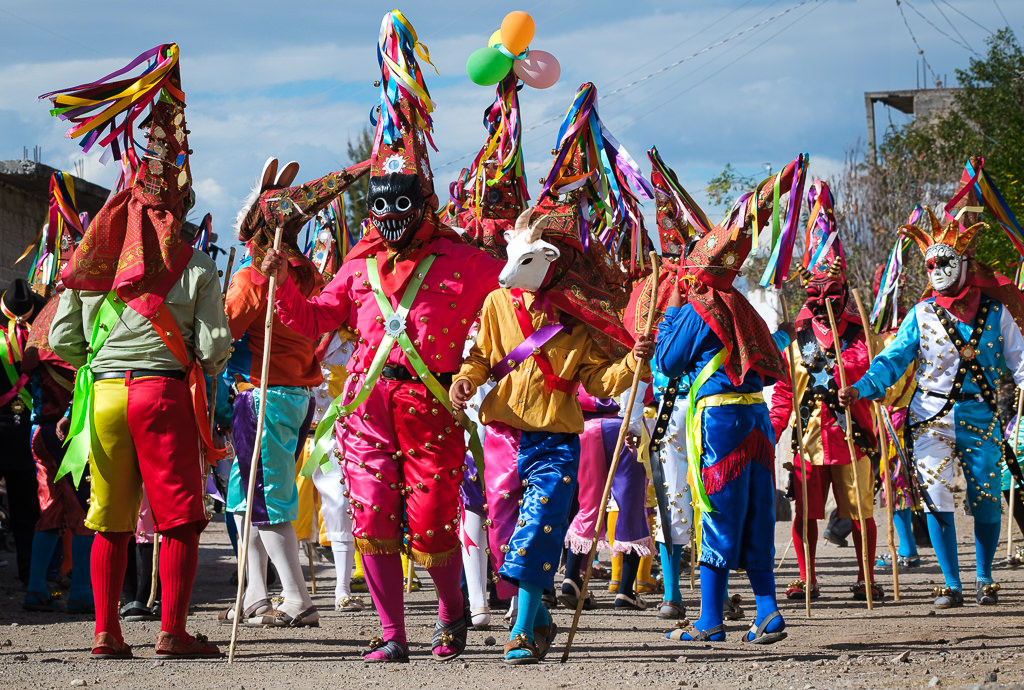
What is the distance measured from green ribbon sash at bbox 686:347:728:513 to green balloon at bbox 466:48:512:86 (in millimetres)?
2593

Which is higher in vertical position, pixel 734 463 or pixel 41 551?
pixel 734 463

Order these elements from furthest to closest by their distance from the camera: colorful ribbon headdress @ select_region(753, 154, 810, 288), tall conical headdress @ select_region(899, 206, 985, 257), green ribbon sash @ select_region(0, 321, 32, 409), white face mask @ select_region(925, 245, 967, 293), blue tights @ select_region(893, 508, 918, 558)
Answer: blue tights @ select_region(893, 508, 918, 558) < green ribbon sash @ select_region(0, 321, 32, 409) < tall conical headdress @ select_region(899, 206, 985, 257) < white face mask @ select_region(925, 245, 967, 293) < colorful ribbon headdress @ select_region(753, 154, 810, 288)

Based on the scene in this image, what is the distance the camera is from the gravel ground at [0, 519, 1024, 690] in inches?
205

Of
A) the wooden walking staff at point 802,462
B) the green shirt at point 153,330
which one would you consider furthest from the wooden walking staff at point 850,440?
the green shirt at point 153,330

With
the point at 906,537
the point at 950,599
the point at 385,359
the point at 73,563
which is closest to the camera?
the point at 385,359

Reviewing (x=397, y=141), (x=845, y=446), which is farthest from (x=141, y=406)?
(x=845, y=446)

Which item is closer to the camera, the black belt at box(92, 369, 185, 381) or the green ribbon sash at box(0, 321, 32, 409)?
the black belt at box(92, 369, 185, 381)

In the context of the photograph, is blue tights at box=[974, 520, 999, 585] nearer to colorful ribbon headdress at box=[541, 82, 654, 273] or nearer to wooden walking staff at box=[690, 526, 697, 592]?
wooden walking staff at box=[690, 526, 697, 592]

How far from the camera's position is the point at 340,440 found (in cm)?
596

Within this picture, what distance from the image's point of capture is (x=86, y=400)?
6.15 meters

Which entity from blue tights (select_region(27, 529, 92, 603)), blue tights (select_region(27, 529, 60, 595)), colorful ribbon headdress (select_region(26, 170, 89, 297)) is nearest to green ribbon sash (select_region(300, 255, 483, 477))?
colorful ribbon headdress (select_region(26, 170, 89, 297))

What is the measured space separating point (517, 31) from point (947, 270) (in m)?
3.13

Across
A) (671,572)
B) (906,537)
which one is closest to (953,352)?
(671,572)

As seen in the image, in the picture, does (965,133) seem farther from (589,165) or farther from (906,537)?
(589,165)
